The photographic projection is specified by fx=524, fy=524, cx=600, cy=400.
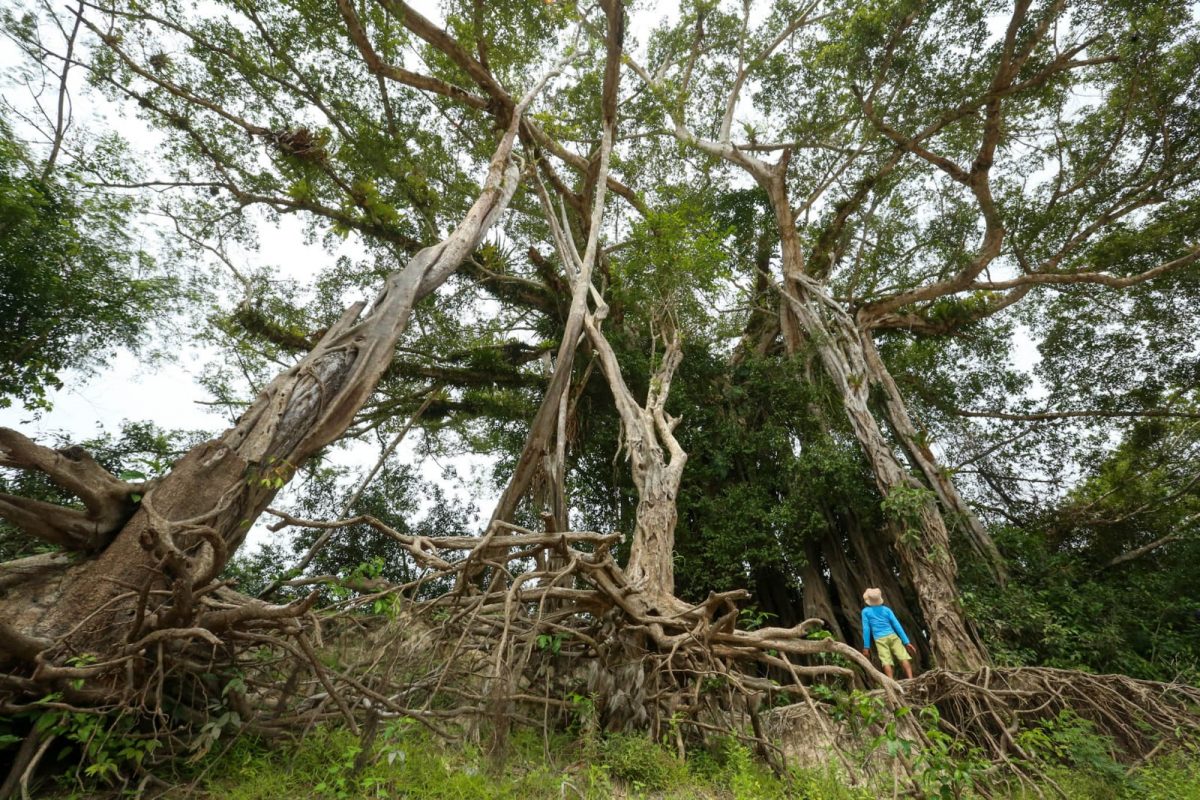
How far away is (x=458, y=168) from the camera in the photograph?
7609 millimetres

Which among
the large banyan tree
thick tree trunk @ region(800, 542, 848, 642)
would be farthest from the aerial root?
thick tree trunk @ region(800, 542, 848, 642)

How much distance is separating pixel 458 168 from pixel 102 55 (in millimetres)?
3917

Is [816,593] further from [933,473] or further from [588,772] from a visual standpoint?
[588,772]

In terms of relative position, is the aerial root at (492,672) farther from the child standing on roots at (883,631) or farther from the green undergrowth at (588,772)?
the child standing on roots at (883,631)

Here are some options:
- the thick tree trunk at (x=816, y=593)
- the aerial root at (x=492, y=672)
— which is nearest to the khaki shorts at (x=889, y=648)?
the aerial root at (x=492, y=672)

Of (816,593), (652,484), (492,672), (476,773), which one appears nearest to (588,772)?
(476,773)

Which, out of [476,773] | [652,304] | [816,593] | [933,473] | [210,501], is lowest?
[476,773]

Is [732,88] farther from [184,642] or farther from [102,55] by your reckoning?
[184,642]

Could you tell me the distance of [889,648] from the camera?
14.7ft

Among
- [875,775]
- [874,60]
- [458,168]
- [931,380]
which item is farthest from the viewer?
[931,380]

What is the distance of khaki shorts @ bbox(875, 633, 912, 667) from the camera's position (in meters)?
4.36

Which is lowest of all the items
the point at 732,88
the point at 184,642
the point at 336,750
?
the point at 336,750

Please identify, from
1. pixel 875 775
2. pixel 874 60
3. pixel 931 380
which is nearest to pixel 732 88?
pixel 874 60

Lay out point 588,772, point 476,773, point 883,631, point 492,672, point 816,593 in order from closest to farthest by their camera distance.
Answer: point 476,773 < point 588,772 < point 492,672 < point 883,631 < point 816,593
